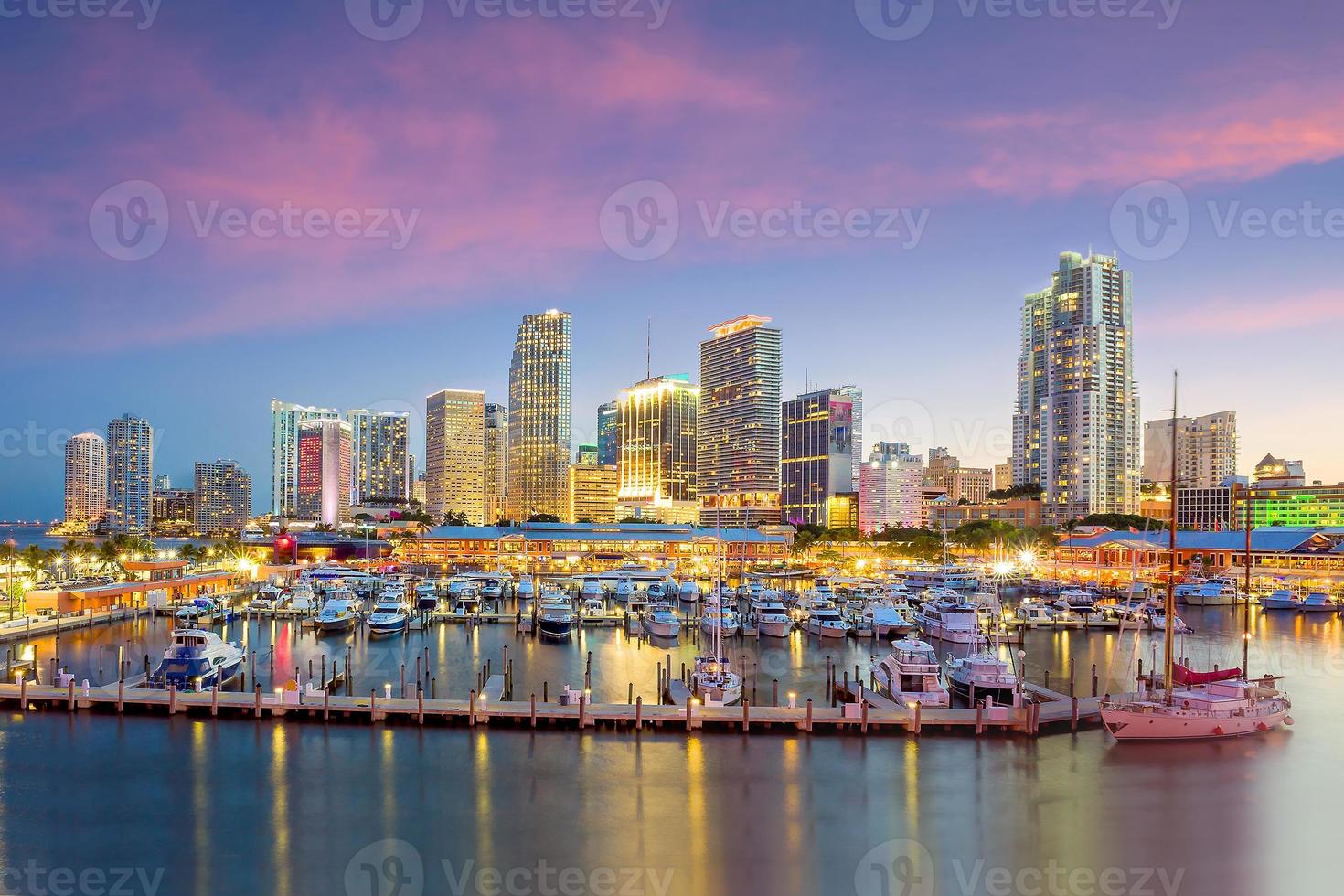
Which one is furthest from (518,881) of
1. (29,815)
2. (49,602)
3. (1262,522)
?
(1262,522)

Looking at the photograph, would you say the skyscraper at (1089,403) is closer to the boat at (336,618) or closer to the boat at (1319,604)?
the boat at (1319,604)

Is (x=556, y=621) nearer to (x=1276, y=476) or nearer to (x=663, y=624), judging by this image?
(x=663, y=624)

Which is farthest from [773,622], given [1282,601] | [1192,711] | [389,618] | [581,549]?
[581,549]

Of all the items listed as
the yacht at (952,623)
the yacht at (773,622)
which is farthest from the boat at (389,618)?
the yacht at (952,623)

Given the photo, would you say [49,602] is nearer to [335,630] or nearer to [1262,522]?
[335,630]

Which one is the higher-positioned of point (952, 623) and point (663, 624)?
point (952, 623)

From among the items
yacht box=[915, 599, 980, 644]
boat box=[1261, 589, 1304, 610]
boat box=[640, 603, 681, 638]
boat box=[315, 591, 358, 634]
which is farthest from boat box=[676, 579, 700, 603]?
boat box=[1261, 589, 1304, 610]
